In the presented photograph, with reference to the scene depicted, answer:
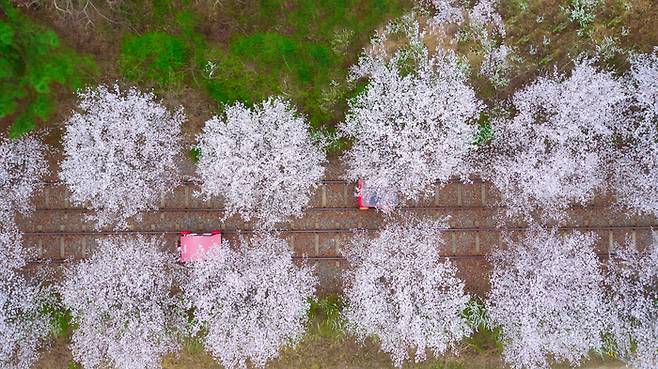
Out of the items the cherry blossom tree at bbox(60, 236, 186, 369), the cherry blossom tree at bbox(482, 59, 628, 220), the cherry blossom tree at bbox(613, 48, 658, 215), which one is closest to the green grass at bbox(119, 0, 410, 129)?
the cherry blossom tree at bbox(482, 59, 628, 220)

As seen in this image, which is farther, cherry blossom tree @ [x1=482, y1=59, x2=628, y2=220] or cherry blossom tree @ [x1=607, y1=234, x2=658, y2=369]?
cherry blossom tree @ [x1=607, y1=234, x2=658, y2=369]

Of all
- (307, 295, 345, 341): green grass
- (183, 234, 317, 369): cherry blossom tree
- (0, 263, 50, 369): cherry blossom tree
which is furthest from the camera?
(307, 295, 345, 341): green grass

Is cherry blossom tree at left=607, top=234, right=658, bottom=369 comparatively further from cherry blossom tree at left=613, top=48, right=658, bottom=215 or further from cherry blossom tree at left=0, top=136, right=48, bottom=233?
cherry blossom tree at left=0, top=136, right=48, bottom=233

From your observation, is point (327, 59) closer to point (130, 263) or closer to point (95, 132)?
point (95, 132)

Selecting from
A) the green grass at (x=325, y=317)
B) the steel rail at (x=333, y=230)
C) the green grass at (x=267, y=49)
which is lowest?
the green grass at (x=325, y=317)

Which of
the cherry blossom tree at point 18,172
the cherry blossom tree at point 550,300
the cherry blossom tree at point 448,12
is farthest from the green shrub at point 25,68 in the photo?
the cherry blossom tree at point 550,300

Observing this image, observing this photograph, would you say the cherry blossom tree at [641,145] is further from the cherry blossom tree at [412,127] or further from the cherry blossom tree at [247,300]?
the cherry blossom tree at [247,300]

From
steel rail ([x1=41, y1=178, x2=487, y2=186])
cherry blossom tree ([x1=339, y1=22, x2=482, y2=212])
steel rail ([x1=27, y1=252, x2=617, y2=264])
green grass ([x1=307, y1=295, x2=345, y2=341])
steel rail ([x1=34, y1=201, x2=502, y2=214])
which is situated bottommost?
green grass ([x1=307, y1=295, x2=345, y2=341])
